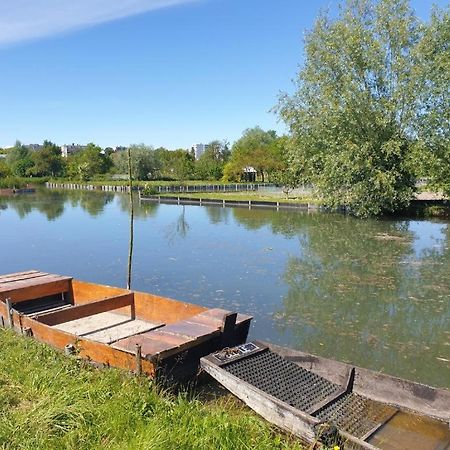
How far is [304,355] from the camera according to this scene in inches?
222

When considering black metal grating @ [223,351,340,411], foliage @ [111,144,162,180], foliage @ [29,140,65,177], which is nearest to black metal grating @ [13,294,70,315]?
black metal grating @ [223,351,340,411]

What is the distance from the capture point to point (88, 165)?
75.9 m

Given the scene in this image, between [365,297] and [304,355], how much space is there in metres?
5.40

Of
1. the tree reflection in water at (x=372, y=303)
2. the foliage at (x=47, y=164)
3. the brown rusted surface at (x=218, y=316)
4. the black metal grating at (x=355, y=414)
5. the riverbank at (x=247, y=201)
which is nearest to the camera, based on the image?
the black metal grating at (x=355, y=414)

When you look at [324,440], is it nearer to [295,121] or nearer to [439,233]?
[439,233]

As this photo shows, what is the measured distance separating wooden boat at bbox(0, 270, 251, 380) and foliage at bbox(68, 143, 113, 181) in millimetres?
67633

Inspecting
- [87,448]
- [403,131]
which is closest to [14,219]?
[403,131]

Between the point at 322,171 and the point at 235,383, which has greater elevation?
the point at 322,171

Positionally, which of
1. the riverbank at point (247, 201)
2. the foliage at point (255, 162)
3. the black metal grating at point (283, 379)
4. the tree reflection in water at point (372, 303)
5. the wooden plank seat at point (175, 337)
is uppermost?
the foliage at point (255, 162)

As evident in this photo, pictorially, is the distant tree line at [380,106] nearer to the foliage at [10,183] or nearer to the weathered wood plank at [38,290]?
the weathered wood plank at [38,290]

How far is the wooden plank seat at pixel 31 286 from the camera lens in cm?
873

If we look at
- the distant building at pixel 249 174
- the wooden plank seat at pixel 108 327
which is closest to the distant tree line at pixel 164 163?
the distant building at pixel 249 174

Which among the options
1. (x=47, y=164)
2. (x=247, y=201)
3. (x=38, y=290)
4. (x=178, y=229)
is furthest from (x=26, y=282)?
(x=47, y=164)

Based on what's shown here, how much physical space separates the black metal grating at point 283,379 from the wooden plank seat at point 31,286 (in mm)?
5357
